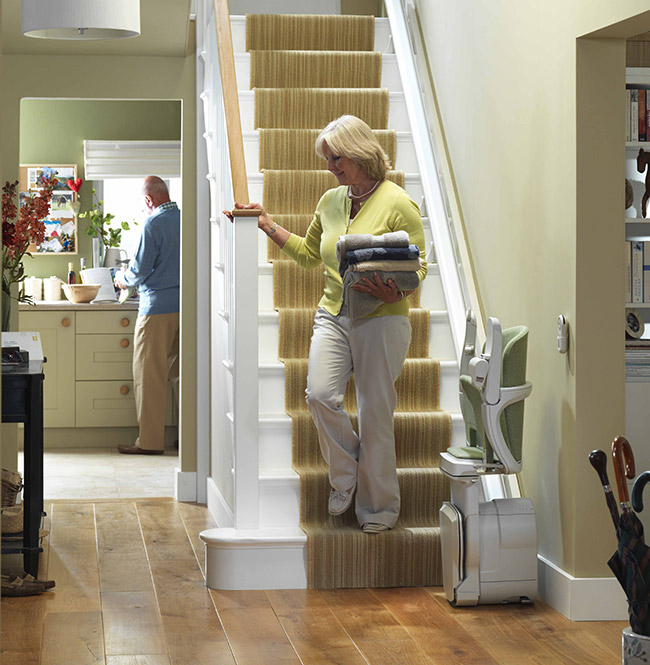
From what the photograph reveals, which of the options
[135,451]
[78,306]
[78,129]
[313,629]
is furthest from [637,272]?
[78,129]

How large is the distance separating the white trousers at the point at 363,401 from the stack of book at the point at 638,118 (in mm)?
1075

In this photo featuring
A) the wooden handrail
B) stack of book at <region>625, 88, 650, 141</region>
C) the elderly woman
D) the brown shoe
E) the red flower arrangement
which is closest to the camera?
the elderly woman

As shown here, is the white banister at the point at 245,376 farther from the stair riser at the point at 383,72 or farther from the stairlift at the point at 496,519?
the stair riser at the point at 383,72

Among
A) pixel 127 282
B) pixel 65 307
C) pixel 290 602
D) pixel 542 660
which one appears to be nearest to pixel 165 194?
pixel 127 282

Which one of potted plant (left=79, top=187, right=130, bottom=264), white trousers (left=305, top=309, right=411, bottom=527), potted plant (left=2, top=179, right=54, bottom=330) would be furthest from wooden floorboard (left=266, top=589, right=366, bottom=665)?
potted plant (left=79, top=187, right=130, bottom=264)

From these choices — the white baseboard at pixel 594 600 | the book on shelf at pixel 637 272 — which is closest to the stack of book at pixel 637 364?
the book on shelf at pixel 637 272

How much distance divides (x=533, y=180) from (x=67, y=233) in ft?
15.8

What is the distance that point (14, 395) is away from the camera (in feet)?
12.6

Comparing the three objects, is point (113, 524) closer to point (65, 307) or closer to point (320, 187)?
point (320, 187)

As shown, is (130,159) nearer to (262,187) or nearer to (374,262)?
(262,187)

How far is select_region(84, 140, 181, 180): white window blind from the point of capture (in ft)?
25.5

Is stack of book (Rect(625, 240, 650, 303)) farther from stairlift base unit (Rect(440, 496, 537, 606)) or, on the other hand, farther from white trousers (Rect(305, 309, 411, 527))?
stairlift base unit (Rect(440, 496, 537, 606))

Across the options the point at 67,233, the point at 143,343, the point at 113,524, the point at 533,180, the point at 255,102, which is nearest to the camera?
the point at 533,180

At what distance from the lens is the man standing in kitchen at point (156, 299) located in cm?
676
